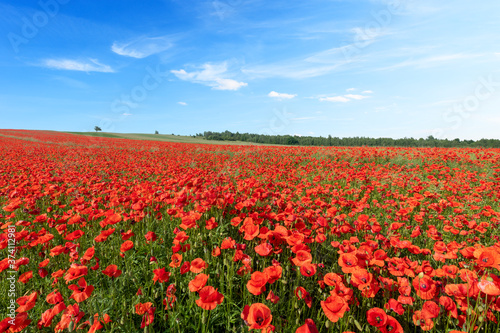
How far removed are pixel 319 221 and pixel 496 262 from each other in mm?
1395

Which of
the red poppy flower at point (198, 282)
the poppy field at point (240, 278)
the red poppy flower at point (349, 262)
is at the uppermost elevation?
the red poppy flower at point (349, 262)

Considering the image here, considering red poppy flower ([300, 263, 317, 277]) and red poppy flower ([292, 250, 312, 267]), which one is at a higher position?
red poppy flower ([292, 250, 312, 267])

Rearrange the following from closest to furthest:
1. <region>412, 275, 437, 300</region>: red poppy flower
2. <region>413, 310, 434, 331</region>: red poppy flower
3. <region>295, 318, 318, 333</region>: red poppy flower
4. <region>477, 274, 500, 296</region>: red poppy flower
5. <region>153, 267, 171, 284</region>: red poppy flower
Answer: <region>295, 318, 318, 333</region>: red poppy flower
<region>477, 274, 500, 296</region>: red poppy flower
<region>413, 310, 434, 331</region>: red poppy flower
<region>412, 275, 437, 300</region>: red poppy flower
<region>153, 267, 171, 284</region>: red poppy flower

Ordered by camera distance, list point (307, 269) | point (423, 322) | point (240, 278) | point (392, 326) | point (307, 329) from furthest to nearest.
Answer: point (240, 278)
point (307, 269)
point (423, 322)
point (392, 326)
point (307, 329)

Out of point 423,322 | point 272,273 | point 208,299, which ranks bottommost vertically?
point 423,322

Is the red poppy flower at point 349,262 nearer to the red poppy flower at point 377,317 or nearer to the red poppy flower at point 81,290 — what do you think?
the red poppy flower at point 377,317

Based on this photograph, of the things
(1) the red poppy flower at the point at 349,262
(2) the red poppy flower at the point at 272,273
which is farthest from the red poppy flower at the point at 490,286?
(2) the red poppy flower at the point at 272,273

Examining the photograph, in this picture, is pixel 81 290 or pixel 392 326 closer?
pixel 392 326

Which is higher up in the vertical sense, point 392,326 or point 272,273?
point 272,273

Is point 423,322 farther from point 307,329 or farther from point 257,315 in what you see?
point 257,315

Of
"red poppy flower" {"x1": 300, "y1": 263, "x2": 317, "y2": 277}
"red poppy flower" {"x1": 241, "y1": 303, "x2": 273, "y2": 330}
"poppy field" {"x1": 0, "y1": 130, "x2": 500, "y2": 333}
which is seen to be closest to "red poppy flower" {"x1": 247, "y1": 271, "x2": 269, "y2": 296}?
"poppy field" {"x1": 0, "y1": 130, "x2": 500, "y2": 333}

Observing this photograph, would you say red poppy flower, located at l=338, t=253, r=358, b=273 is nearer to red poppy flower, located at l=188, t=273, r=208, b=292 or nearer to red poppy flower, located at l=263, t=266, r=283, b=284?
red poppy flower, located at l=263, t=266, r=283, b=284

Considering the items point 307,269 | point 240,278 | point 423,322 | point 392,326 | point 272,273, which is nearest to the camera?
point 392,326

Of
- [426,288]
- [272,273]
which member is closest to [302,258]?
[272,273]
